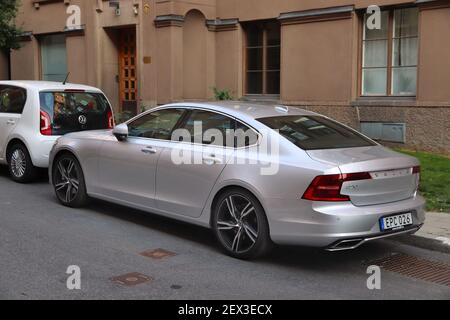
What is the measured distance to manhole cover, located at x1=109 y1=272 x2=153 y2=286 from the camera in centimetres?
513

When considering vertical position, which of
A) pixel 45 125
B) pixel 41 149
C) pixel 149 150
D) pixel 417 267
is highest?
pixel 45 125

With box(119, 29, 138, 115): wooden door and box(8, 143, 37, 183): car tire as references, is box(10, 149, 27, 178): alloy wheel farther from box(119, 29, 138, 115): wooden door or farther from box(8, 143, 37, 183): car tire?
box(119, 29, 138, 115): wooden door

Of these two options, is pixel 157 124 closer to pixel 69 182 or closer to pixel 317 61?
pixel 69 182

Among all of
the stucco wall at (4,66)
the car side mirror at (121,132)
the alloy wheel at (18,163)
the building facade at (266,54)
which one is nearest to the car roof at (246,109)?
the car side mirror at (121,132)

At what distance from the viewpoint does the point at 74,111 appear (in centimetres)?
968

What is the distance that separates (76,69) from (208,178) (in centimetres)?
1287

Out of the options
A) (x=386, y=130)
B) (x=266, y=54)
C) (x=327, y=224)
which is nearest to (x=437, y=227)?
(x=327, y=224)

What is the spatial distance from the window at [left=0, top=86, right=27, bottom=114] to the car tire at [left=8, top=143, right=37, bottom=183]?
0.61 meters

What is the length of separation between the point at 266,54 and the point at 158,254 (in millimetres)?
9283

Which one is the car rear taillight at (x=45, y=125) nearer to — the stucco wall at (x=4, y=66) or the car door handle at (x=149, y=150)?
the car door handle at (x=149, y=150)

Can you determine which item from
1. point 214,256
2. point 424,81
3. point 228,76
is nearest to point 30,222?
point 214,256

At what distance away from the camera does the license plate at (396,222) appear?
547cm

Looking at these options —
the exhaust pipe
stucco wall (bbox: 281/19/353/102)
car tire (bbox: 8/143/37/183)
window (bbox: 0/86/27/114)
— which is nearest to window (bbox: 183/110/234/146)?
the exhaust pipe
